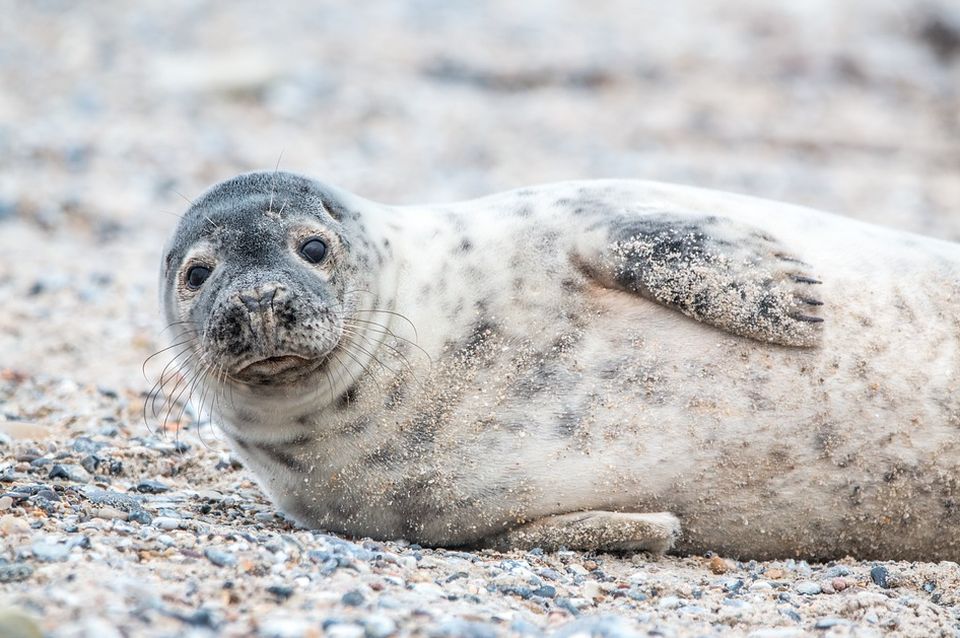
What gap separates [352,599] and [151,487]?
1.43 meters

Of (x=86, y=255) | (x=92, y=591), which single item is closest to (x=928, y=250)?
(x=92, y=591)

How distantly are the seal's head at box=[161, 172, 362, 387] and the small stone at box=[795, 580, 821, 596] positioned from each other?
1438 mm

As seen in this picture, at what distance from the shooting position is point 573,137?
9.86 metres

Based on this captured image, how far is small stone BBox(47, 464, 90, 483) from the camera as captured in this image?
3.86 metres

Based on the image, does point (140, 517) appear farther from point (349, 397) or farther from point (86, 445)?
point (86, 445)

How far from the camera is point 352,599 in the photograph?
109 inches

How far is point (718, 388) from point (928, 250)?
0.96 meters

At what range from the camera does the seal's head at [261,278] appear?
10.9ft

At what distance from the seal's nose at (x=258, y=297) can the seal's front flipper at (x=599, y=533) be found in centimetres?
97

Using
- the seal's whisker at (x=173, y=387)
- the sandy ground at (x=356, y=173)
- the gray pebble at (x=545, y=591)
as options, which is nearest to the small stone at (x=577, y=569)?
the sandy ground at (x=356, y=173)

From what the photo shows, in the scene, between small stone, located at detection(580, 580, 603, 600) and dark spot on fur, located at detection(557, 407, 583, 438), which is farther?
dark spot on fur, located at detection(557, 407, 583, 438)

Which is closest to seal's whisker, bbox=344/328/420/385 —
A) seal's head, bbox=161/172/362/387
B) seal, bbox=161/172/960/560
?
seal, bbox=161/172/960/560

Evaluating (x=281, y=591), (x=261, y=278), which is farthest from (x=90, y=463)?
(x=281, y=591)

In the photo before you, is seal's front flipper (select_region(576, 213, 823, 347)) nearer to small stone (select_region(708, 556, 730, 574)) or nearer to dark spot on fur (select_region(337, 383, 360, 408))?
small stone (select_region(708, 556, 730, 574))
